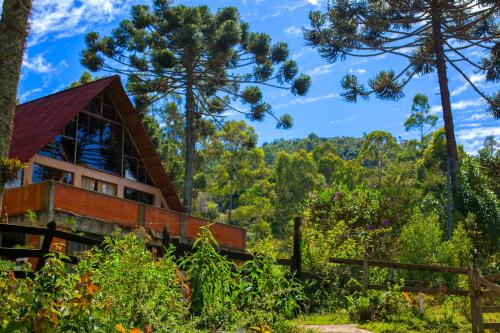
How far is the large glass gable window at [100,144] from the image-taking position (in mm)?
21719

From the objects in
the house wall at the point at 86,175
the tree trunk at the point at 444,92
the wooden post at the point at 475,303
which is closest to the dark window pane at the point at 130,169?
the house wall at the point at 86,175

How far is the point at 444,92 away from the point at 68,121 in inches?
590

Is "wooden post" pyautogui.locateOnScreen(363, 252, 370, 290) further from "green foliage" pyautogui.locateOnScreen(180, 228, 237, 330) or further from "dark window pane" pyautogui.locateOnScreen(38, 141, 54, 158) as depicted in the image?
"dark window pane" pyautogui.locateOnScreen(38, 141, 54, 158)

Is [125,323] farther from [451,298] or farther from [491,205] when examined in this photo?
[491,205]

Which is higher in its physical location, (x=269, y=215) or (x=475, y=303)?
(x=269, y=215)

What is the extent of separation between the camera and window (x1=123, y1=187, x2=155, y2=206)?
80.3 ft

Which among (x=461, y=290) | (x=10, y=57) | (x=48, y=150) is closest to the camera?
(x=10, y=57)

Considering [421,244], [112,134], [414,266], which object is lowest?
[414,266]

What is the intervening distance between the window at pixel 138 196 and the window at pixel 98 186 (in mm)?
748

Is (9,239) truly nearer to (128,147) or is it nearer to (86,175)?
(86,175)

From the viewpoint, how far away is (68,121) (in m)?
20.5

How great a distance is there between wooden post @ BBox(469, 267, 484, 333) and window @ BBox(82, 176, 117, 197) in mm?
15810

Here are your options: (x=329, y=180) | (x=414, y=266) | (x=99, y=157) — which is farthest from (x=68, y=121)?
(x=329, y=180)

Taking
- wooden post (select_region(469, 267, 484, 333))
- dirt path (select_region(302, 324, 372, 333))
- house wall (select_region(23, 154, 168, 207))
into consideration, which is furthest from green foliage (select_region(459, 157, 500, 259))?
house wall (select_region(23, 154, 168, 207))
